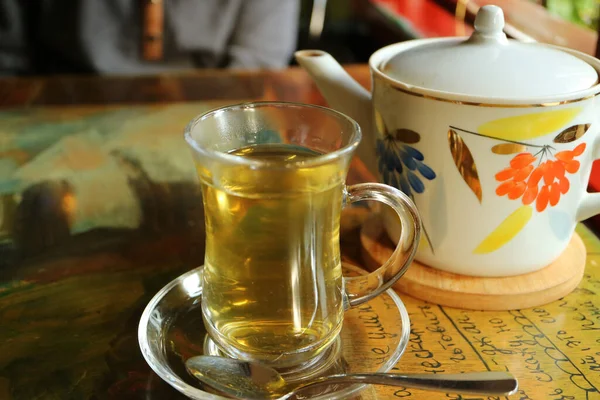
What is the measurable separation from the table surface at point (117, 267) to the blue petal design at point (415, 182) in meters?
0.10

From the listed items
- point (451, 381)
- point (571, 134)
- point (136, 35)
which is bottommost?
point (136, 35)

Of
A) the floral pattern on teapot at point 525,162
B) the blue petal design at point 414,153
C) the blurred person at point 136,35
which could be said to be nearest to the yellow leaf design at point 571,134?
the floral pattern on teapot at point 525,162

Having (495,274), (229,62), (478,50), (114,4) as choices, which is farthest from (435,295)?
(114,4)

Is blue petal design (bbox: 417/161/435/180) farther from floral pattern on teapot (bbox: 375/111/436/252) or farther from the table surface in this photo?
the table surface

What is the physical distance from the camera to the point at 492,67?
1.52 feet

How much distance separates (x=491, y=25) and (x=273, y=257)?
10.6 inches

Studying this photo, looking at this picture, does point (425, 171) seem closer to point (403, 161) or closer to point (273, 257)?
point (403, 161)

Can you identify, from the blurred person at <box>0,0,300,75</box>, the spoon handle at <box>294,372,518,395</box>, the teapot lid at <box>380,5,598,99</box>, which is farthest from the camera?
the blurred person at <box>0,0,300,75</box>

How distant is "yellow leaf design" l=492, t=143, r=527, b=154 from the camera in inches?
18.0

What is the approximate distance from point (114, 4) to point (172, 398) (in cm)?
130

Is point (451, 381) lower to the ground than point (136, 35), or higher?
higher

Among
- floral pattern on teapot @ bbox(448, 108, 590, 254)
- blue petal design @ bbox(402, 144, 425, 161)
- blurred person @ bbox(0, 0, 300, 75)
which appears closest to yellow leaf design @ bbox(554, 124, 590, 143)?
floral pattern on teapot @ bbox(448, 108, 590, 254)

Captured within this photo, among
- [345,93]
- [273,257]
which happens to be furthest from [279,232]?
[345,93]

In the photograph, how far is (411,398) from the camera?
40cm
